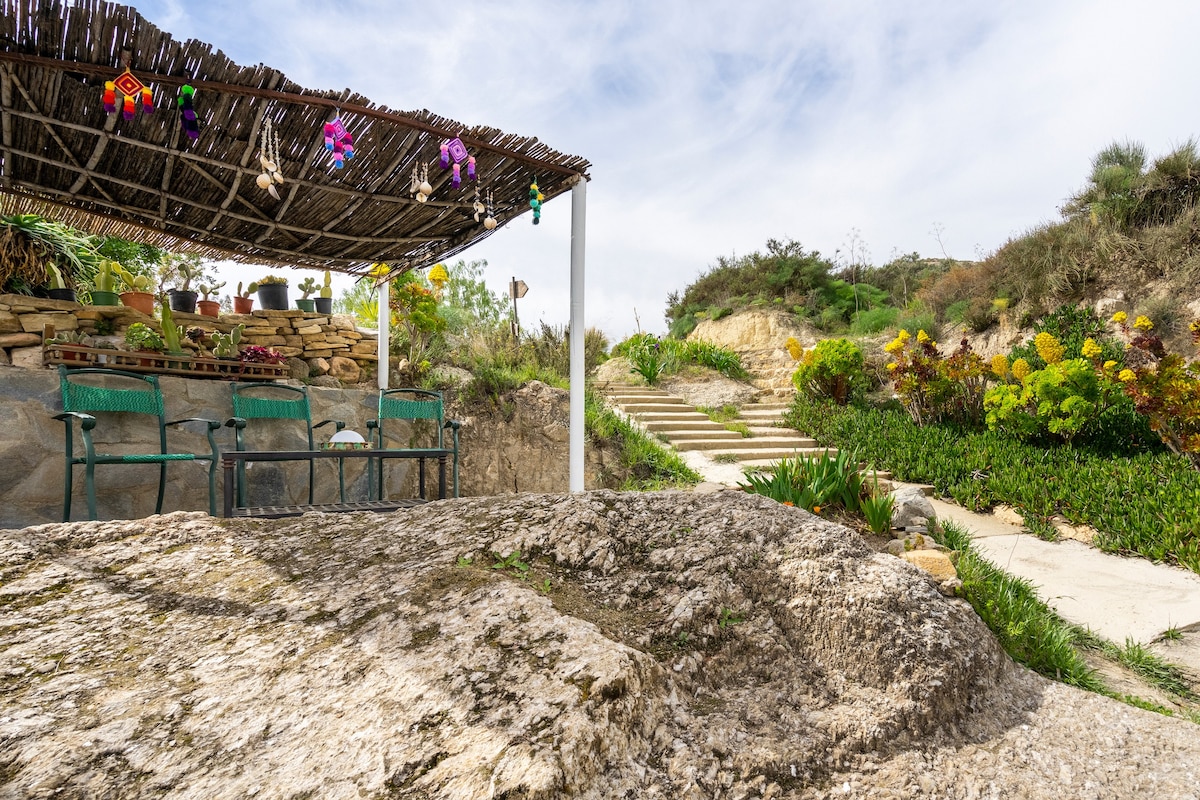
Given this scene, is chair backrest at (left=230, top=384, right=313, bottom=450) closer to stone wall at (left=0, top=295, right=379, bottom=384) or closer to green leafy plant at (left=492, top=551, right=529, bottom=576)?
stone wall at (left=0, top=295, right=379, bottom=384)

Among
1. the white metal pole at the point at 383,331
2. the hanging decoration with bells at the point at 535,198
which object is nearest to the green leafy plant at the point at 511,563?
the hanging decoration with bells at the point at 535,198

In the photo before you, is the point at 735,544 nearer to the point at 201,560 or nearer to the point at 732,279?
the point at 201,560

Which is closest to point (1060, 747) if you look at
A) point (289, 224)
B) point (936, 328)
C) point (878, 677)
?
point (878, 677)

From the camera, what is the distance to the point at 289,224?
5.23m

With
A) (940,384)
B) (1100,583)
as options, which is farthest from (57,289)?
(940,384)

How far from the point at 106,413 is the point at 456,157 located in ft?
9.86

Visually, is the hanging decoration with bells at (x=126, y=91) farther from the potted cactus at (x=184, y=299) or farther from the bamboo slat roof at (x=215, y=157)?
the potted cactus at (x=184, y=299)

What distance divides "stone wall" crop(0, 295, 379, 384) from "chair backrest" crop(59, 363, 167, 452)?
67cm

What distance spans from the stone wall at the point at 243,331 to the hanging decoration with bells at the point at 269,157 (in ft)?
7.14

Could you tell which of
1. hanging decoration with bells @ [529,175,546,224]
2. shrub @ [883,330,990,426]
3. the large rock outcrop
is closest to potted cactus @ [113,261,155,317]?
hanging decoration with bells @ [529,175,546,224]

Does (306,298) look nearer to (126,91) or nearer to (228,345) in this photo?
(228,345)

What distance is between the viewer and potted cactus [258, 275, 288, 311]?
636 cm

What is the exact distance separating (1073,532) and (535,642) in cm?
577

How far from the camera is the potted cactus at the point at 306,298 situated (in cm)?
655
